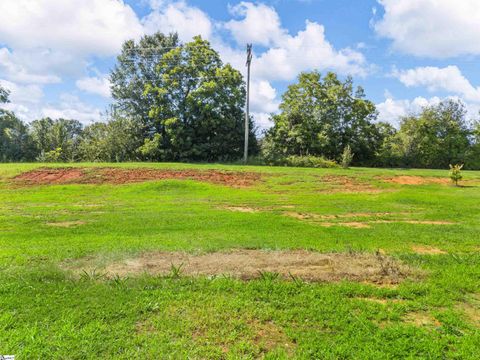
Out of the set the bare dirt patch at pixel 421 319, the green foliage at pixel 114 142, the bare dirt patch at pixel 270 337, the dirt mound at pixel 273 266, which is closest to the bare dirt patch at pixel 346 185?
the dirt mound at pixel 273 266

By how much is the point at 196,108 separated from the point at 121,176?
50.2 ft

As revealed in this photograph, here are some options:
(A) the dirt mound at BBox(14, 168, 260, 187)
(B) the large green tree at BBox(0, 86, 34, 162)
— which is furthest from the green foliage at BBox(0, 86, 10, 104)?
(A) the dirt mound at BBox(14, 168, 260, 187)

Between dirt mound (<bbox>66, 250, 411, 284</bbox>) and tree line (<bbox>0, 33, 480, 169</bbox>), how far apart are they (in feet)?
75.8

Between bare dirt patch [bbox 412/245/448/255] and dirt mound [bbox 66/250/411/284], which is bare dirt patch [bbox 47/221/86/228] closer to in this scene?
dirt mound [bbox 66/250/411/284]

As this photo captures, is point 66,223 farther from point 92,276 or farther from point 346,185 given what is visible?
point 346,185

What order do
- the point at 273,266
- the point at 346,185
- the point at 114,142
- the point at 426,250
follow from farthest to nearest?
the point at 114,142, the point at 346,185, the point at 426,250, the point at 273,266

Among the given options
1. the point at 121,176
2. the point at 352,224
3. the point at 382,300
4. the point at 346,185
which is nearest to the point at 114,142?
the point at 121,176

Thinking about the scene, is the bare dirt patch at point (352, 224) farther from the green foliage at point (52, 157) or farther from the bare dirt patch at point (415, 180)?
the green foliage at point (52, 157)

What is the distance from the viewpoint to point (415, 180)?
1745 cm

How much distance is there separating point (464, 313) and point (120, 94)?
3675cm

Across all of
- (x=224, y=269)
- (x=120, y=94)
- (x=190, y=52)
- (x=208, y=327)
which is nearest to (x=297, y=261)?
(x=224, y=269)

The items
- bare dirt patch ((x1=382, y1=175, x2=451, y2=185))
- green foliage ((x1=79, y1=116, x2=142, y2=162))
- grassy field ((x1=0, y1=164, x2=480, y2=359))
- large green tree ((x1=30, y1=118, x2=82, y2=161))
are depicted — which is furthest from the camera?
large green tree ((x1=30, y1=118, x2=82, y2=161))

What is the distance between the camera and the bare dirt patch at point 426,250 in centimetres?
611

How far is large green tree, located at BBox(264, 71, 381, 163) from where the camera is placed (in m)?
31.1
